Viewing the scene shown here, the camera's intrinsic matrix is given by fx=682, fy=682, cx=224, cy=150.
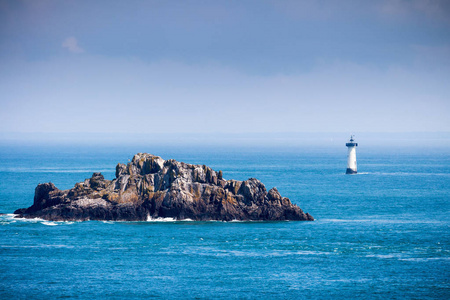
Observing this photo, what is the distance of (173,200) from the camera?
90312 millimetres

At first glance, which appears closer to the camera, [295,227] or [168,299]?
[168,299]

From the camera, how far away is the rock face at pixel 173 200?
90562mm

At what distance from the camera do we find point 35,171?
176 m

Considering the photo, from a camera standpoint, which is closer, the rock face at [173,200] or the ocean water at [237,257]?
the ocean water at [237,257]

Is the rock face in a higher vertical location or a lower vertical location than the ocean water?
higher

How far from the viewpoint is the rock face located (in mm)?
90562

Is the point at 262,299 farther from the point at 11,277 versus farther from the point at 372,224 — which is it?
the point at 372,224

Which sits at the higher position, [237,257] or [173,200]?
[173,200]

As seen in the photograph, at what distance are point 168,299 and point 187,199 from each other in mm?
34113

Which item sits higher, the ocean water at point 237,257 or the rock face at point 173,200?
the rock face at point 173,200

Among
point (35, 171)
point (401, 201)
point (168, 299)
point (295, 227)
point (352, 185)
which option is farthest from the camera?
point (35, 171)

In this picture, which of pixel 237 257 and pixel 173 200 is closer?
pixel 237 257

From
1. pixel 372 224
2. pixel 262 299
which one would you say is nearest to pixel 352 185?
pixel 372 224

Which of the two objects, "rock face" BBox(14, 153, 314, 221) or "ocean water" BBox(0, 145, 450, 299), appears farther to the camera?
"rock face" BBox(14, 153, 314, 221)
